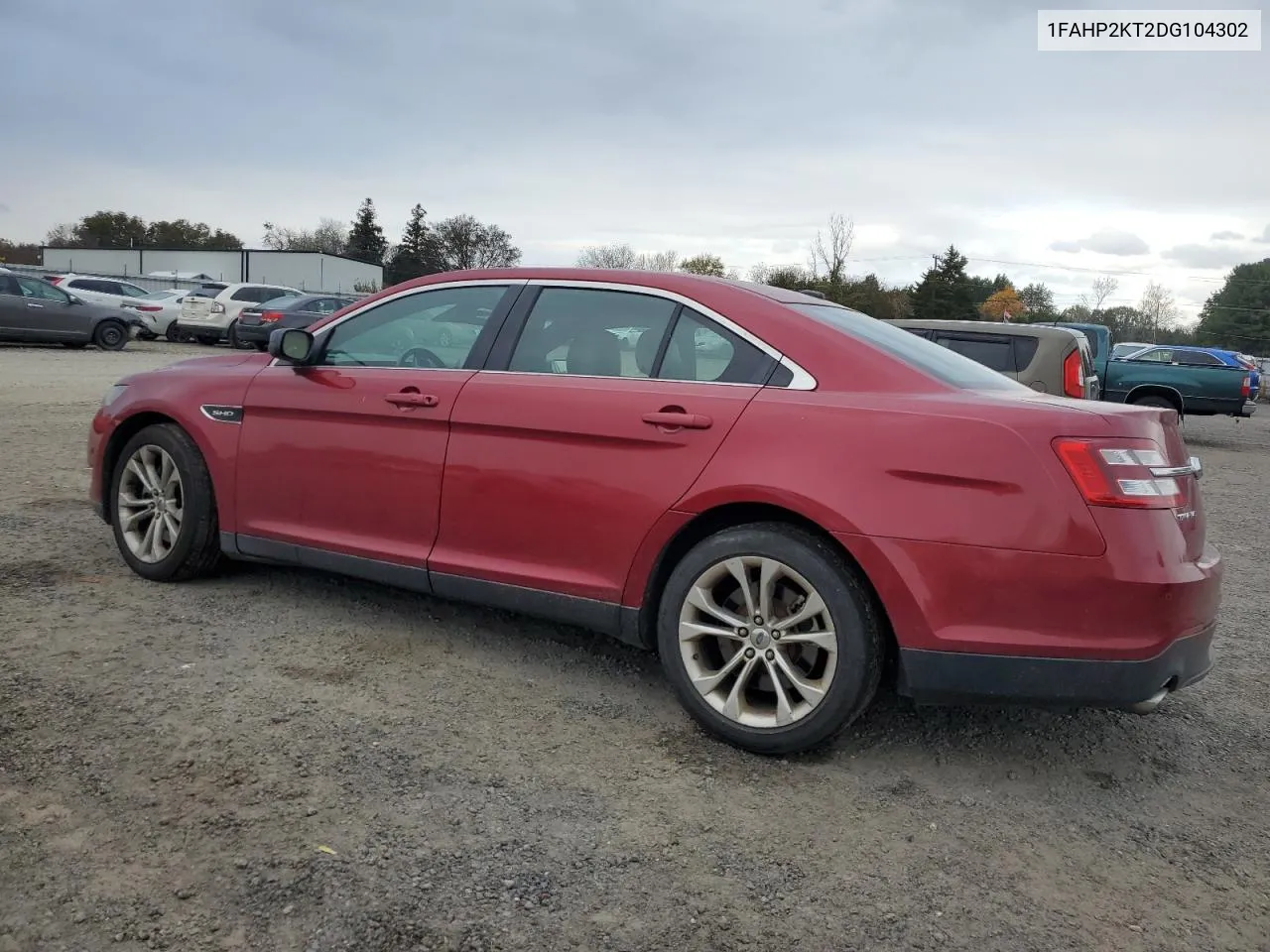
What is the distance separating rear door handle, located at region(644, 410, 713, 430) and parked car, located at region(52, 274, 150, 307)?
26688 mm

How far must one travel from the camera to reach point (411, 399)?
4.00m

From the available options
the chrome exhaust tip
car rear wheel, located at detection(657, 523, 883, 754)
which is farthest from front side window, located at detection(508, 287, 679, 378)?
the chrome exhaust tip

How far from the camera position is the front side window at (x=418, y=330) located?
4.12 m

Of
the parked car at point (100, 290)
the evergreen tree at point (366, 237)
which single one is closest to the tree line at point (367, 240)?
the evergreen tree at point (366, 237)

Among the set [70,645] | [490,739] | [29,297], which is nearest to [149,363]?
[29,297]

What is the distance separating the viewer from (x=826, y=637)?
3.09 meters

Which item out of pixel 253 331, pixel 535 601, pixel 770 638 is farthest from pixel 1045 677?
pixel 253 331

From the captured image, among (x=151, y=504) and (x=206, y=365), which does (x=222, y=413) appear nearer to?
(x=206, y=365)

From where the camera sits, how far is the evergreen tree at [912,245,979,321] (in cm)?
6925

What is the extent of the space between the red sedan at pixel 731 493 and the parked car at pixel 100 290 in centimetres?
2534

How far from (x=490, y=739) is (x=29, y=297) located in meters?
21.4

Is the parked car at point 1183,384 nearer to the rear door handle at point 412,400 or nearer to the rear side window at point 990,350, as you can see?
the rear side window at point 990,350

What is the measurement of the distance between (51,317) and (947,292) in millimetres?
60552

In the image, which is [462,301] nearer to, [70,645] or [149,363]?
[70,645]
